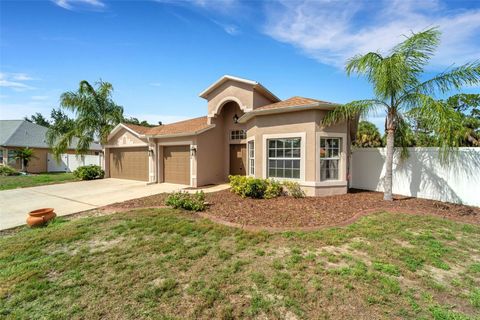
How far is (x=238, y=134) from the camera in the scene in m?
13.7

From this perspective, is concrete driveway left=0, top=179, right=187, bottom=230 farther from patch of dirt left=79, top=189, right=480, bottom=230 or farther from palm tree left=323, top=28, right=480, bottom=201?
palm tree left=323, top=28, right=480, bottom=201

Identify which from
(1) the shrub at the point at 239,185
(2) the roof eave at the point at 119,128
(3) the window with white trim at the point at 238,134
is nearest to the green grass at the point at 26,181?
(2) the roof eave at the point at 119,128

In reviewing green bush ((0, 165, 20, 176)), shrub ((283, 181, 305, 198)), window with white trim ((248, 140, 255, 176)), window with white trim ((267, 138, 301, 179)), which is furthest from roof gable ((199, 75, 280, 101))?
green bush ((0, 165, 20, 176))

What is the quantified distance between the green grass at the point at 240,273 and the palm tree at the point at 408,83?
9.72 ft

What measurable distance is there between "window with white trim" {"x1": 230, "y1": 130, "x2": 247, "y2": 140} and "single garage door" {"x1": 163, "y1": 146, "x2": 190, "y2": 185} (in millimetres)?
2819

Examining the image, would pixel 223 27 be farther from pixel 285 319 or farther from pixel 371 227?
pixel 285 319

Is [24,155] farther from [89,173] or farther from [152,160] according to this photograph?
[152,160]

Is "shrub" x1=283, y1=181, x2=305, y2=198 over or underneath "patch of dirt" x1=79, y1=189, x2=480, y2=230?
over

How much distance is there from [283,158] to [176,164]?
23.5 ft

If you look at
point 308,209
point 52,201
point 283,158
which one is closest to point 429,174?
point 308,209

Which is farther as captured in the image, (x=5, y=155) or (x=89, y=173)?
(x=5, y=155)

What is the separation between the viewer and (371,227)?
18.4 feet

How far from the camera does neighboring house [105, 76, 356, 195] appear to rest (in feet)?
30.0

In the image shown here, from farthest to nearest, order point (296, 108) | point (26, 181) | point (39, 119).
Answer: point (39, 119), point (26, 181), point (296, 108)
